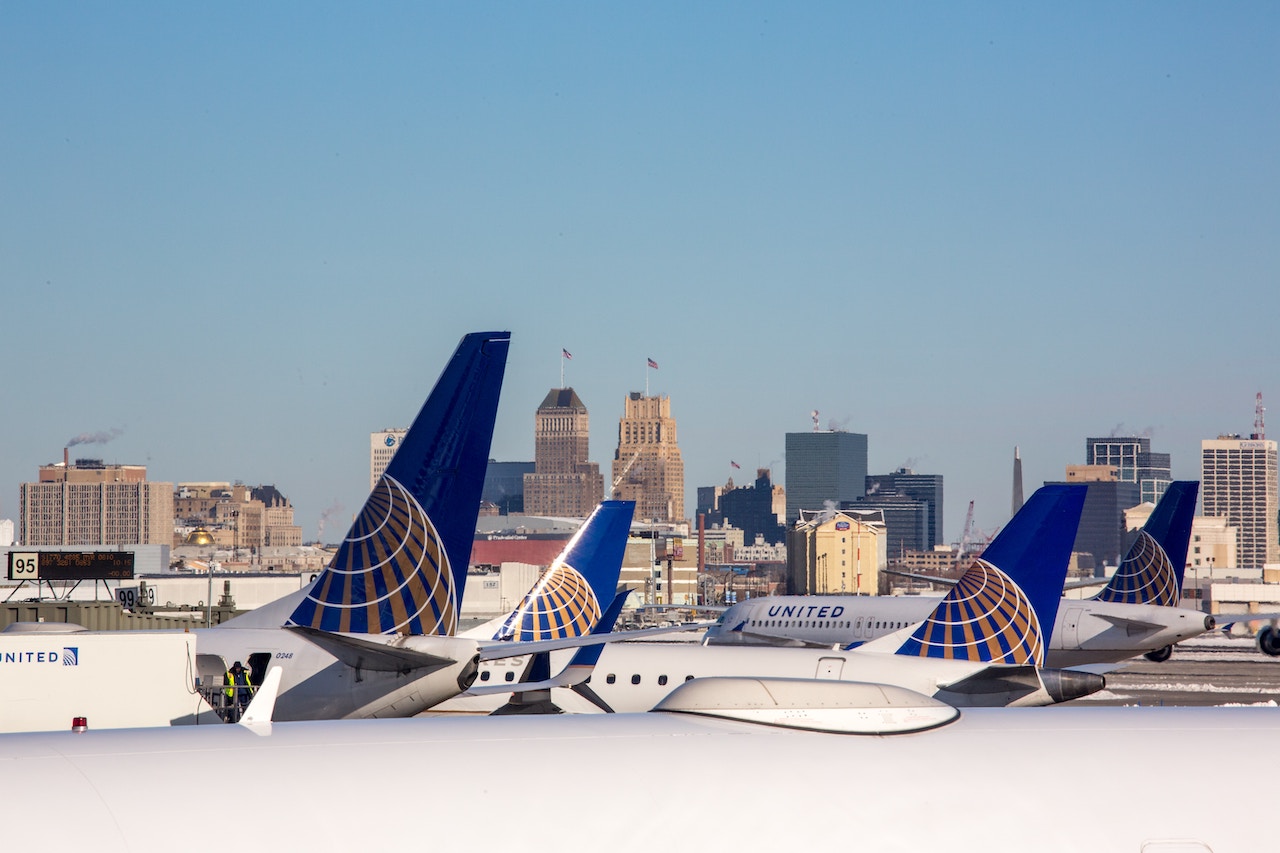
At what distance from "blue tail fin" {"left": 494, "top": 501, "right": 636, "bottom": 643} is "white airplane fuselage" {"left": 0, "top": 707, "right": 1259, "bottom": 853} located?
23.5 m

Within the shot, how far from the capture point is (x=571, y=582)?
1282 inches

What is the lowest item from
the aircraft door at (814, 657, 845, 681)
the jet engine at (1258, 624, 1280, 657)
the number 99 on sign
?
the jet engine at (1258, 624, 1280, 657)

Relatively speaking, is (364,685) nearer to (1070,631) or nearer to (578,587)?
(578,587)

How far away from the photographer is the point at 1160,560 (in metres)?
58.1

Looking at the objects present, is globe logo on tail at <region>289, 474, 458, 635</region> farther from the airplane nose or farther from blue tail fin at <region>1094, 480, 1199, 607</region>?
blue tail fin at <region>1094, 480, 1199, 607</region>

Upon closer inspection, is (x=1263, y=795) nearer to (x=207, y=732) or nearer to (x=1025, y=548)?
(x=207, y=732)

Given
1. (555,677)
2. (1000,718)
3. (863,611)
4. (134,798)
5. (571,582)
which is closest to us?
(134,798)

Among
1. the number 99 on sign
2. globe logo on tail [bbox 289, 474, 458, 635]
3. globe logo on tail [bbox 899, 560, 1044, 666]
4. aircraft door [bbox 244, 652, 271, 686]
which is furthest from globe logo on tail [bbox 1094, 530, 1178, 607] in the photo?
the number 99 on sign

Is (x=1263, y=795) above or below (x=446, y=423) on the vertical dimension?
below

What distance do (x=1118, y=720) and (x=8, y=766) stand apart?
618cm

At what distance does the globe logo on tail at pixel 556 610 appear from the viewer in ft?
103

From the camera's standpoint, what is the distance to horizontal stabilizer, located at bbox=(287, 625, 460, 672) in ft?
53.7

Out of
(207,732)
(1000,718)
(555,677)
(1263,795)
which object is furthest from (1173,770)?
(555,677)

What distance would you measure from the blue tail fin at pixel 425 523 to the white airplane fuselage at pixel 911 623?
35424mm
